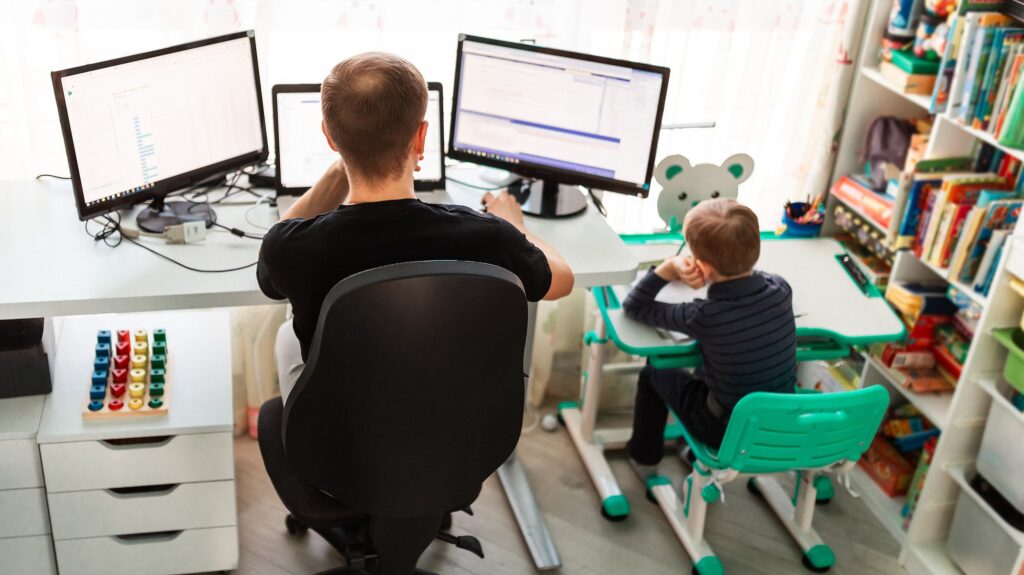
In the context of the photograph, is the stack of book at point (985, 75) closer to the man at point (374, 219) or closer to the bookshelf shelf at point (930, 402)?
the bookshelf shelf at point (930, 402)

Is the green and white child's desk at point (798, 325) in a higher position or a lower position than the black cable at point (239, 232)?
lower

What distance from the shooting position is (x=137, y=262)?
6.63 ft

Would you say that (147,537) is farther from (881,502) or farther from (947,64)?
(947,64)

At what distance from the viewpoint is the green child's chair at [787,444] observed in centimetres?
205

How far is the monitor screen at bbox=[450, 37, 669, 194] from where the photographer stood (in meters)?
2.26

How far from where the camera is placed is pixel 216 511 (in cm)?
219

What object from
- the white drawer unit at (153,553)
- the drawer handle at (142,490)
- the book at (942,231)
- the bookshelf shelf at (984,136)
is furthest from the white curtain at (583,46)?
the white drawer unit at (153,553)

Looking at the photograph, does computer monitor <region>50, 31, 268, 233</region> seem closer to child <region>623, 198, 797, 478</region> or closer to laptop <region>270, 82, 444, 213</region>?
laptop <region>270, 82, 444, 213</region>

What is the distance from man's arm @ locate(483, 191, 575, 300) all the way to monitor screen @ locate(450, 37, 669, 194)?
0.26 m

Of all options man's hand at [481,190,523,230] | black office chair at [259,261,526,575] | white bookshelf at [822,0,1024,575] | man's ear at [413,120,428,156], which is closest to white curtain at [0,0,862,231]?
white bookshelf at [822,0,1024,575]

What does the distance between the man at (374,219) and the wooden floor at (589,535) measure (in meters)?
1.04

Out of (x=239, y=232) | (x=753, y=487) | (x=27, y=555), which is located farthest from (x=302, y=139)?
(x=753, y=487)

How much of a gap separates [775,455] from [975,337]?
22.4 inches

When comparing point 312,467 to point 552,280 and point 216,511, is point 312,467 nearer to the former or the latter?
point 552,280
